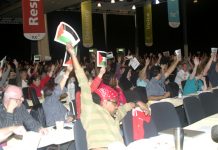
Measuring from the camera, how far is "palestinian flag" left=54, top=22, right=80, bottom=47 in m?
3.54

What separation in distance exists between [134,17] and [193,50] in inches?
269

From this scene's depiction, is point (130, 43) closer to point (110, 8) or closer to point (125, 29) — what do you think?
point (125, 29)

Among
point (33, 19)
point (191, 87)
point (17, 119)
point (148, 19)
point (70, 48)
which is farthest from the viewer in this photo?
point (148, 19)

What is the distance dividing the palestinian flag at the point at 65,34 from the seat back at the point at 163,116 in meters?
1.48

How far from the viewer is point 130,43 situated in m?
26.2

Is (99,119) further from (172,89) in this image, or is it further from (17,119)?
(172,89)

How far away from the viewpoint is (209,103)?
222 inches

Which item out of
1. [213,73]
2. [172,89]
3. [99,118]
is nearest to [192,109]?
[99,118]

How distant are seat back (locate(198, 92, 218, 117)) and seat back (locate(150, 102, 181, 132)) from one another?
1.15 meters

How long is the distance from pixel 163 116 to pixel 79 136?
152cm

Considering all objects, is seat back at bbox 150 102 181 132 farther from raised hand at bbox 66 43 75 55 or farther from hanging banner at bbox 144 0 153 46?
hanging banner at bbox 144 0 153 46

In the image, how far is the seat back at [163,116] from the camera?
4434 mm

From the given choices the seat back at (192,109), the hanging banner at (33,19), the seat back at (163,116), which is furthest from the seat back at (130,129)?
the hanging banner at (33,19)

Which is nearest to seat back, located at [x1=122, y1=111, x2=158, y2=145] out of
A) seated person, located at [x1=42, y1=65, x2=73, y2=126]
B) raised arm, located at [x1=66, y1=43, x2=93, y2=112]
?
raised arm, located at [x1=66, y1=43, x2=93, y2=112]
